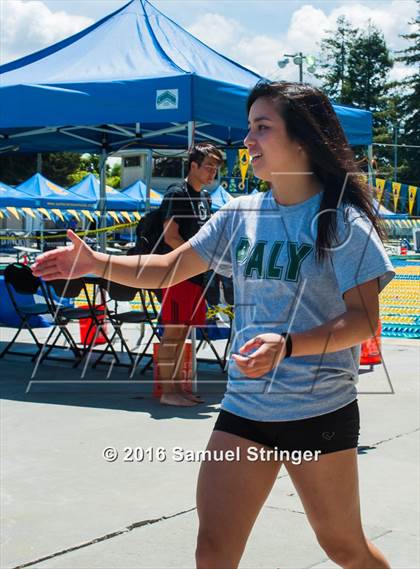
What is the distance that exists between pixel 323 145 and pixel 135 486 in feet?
9.51

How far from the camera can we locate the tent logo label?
8.33 meters

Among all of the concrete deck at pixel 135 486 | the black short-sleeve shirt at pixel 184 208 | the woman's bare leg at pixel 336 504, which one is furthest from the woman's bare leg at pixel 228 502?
the black short-sleeve shirt at pixel 184 208

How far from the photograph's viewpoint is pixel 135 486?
16.5 ft

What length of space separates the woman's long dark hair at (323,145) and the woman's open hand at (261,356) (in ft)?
1.70

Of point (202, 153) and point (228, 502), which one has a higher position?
point (202, 153)

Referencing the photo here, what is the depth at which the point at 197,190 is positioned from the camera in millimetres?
7141

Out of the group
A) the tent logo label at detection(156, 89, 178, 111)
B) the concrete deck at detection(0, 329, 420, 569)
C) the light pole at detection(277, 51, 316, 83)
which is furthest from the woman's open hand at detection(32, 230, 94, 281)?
the light pole at detection(277, 51, 316, 83)

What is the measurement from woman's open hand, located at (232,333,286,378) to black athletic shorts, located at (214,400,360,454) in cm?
37

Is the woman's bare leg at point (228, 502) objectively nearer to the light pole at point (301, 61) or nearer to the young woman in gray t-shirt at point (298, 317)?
the young woman in gray t-shirt at point (298, 317)

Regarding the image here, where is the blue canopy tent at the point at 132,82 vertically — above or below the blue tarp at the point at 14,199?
above

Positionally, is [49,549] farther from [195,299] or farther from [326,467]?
[195,299]

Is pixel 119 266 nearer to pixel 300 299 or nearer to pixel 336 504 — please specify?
pixel 300 299

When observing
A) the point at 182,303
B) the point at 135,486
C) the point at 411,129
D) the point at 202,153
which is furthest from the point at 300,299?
the point at 411,129

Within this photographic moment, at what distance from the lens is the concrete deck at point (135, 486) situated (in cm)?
402
